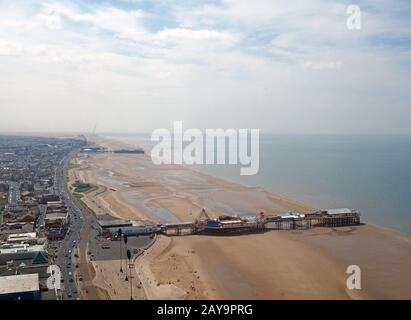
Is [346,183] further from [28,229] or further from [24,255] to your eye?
[24,255]

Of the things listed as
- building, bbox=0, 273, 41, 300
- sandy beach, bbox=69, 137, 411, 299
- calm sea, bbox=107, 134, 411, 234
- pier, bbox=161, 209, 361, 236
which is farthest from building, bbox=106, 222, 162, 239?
calm sea, bbox=107, 134, 411, 234

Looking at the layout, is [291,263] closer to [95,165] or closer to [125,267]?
[125,267]

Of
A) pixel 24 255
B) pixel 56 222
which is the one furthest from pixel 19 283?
pixel 56 222

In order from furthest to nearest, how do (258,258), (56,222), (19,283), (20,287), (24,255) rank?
(56,222) → (258,258) → (24,255) → (19,283) → (20,287)

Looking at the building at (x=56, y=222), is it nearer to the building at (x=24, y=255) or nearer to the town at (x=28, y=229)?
the town at (x=28, y=229)

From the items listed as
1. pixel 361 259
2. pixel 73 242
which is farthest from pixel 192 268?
pixel 361 259
